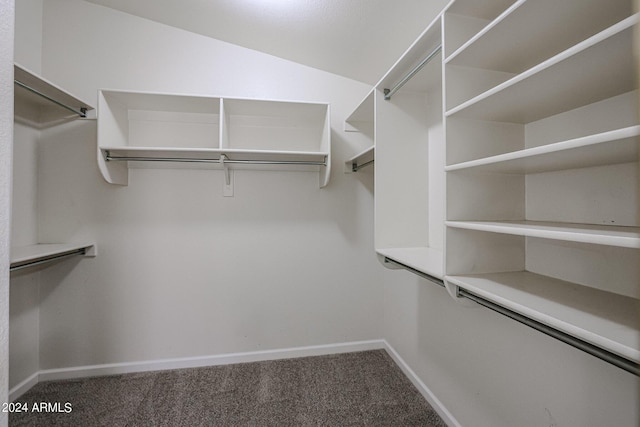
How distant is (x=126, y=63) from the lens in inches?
72.2

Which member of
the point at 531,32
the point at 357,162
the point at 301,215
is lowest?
the point at 301,215

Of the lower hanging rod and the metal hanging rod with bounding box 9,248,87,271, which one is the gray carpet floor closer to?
the metal hanging rod with bounding box 9,248,87,271

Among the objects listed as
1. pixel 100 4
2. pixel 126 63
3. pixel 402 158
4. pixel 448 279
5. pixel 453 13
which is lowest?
pixel 448 279

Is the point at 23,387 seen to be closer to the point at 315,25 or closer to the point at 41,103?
the point at 41,103

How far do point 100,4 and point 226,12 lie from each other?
0.98 m

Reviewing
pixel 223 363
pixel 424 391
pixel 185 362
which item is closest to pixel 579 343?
pixel 424 391

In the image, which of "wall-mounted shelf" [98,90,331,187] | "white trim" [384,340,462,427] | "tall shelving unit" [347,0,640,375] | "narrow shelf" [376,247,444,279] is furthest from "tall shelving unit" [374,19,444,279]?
"white trim" [384,340,462,427]

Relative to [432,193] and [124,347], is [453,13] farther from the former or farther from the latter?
[124,347]

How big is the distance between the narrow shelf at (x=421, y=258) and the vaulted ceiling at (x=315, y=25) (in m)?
1.21

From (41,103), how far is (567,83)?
2.68 m

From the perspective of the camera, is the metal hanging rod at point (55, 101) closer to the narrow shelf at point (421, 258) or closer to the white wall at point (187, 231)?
the white wall at point (187, 231)

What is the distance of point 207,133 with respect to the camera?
1909 millimetres

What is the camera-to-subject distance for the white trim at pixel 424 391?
141 centimetres

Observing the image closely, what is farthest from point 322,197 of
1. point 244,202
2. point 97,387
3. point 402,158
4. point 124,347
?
point 97,387
